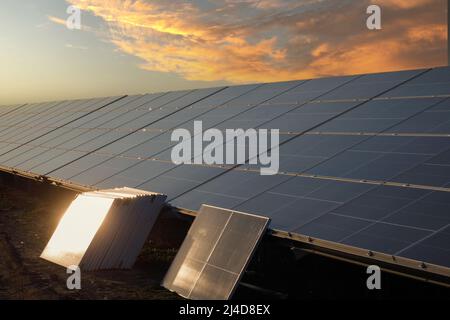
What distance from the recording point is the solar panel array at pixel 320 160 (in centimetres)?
1082

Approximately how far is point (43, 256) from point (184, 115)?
451 inches

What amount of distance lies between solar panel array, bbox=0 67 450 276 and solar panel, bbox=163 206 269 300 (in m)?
0.60

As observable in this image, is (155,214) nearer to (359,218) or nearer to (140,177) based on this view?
(140,177)

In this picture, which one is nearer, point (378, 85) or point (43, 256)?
point (43, 256)

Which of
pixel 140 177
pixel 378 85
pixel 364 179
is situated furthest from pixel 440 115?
pixel 140 177

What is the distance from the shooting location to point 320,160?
14711 millimetres

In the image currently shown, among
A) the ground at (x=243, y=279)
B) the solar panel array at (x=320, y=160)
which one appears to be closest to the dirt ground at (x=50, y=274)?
the ground at (x=243, y=279)

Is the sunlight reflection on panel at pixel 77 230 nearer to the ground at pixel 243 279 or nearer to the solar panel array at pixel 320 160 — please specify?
the ground at pixel 243 279

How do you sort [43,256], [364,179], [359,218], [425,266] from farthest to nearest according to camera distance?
[43,256]
[364,179]
[359,218]
[425,266]

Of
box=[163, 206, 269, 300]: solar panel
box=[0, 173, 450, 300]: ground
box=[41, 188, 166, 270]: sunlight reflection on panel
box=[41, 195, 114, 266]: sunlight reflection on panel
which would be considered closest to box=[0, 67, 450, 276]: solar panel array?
box=[163, 206, 269, 300]: solar panel

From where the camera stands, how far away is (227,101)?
25.5 m

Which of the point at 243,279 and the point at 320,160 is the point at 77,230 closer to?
the point at 243,279

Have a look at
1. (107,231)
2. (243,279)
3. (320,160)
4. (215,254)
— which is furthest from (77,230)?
(320,160)

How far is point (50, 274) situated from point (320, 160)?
8.51 meters
